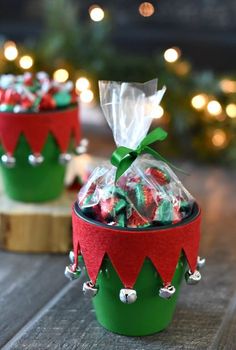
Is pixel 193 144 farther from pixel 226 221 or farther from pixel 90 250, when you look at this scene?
pixel 90 250

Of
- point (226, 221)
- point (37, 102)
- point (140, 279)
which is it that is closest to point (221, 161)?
point (226, 221)

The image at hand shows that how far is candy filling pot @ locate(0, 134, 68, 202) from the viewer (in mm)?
1379

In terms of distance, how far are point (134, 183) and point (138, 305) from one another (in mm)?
183

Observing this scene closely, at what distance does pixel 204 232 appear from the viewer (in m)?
1.53

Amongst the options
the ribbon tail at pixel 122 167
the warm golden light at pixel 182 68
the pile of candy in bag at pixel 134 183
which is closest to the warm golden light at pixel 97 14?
the warm golden light at pixel 182 68

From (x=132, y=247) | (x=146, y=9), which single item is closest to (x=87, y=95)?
(x=146, y=9)

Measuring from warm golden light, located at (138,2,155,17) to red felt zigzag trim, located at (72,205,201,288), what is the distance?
1.38m

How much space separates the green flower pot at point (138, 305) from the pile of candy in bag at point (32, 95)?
440mm

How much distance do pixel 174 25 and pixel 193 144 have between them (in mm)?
481

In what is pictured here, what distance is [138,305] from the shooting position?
105cm

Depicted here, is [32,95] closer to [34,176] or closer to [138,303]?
[34,176]

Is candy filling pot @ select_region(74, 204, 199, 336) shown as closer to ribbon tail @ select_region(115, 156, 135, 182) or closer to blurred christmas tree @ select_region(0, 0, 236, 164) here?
ribbon tail @ select_region(115, 156, 135, 182)

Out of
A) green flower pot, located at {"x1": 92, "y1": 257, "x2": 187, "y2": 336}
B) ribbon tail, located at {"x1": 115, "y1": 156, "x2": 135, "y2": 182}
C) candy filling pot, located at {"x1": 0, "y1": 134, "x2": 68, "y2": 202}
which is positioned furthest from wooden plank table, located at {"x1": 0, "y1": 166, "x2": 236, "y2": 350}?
ribbon tail, located at {"x1": 115, "y1": 156, "x2": 135, "y2": 182}

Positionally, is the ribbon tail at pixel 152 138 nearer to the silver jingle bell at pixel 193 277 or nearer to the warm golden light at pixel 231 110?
the silver jingle bell at pixel 193 277
